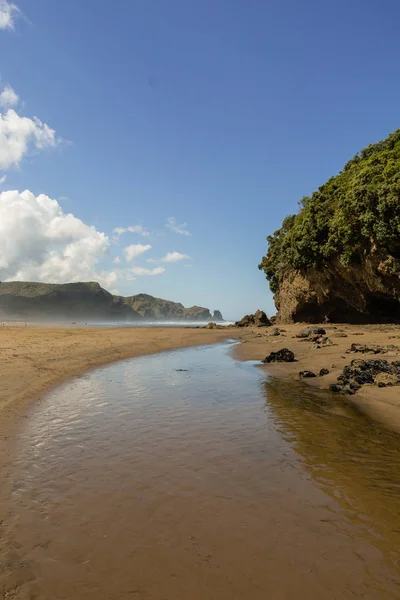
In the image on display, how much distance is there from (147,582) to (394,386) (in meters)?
9.97

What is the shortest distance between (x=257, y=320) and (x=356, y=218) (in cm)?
3045

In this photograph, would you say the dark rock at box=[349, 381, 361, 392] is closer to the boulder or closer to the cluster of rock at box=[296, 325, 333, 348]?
the boulder

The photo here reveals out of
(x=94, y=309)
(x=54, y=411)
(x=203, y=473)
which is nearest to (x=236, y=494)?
(x=203, y=473)

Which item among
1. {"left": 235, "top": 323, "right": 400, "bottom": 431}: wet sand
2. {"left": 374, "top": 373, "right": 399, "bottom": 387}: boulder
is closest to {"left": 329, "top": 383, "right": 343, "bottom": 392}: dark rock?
{"left": 235, "top": 323, "right": 400, "bottom": 431}: wet sand

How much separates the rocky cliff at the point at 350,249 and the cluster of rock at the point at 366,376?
780 inches

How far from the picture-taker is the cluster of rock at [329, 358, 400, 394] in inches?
425

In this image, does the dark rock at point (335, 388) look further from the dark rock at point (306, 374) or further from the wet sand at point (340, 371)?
the dark rock at point (306, 374)

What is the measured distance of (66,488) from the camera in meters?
4.99

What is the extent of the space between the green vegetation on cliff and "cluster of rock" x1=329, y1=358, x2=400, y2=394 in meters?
19.3

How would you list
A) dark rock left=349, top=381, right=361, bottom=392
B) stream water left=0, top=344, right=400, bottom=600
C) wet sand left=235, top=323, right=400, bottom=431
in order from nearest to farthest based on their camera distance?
stream water left=0, top=344, right=400, bottom=600 < wet sand left=235, top=323, right=400, bottom=431 < dark rock left=349, top=381, right=361, bottom=392

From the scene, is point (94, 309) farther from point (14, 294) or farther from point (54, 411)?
point (54, 411)

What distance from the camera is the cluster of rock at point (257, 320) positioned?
58425 millimetres

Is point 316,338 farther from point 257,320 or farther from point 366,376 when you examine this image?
point 257,320

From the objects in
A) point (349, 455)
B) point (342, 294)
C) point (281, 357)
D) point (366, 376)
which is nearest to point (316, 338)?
point (281, 357)
